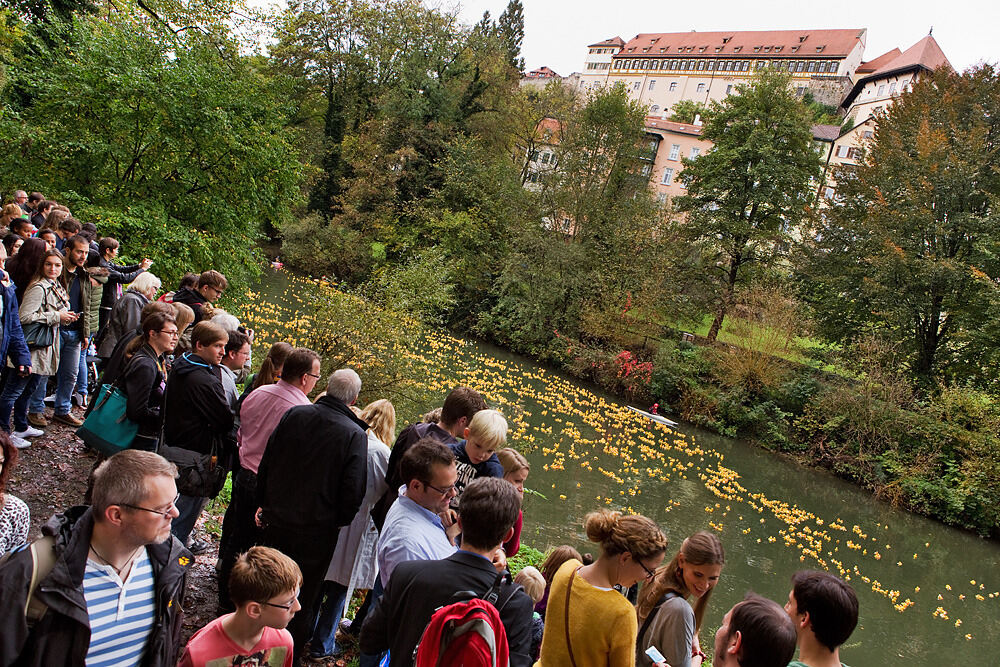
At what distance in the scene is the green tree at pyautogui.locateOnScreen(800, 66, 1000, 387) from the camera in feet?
74.8

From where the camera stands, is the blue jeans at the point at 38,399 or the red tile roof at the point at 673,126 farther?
the red tile roof at the point at 673,126

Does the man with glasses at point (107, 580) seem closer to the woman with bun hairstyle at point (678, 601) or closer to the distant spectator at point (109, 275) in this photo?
the woman with bun hairstyle at point (678, 601)

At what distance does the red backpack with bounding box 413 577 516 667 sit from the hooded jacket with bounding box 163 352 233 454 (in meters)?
2.68

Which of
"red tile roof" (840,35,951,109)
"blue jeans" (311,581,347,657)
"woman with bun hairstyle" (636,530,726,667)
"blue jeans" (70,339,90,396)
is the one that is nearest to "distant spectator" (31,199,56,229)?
"blue jeans" (70,339,90,396)

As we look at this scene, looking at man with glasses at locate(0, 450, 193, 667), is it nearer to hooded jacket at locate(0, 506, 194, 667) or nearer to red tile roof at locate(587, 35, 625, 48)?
hooded jacket at locate(0, 506, 194, 667)

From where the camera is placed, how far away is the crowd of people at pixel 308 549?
229 cm

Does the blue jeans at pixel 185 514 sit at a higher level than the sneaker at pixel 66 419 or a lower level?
higher

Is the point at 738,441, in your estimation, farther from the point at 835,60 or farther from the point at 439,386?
the point at 835,60

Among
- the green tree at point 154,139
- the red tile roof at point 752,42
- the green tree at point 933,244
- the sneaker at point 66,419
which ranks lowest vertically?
the sneaker at point 66,419

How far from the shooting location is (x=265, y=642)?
2783 mm

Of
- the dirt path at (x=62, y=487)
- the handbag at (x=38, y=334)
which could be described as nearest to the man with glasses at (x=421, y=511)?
the dirt path at (x=62, y=487)

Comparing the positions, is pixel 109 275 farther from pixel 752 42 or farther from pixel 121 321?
pixel 752 42

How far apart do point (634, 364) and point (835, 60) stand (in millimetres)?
68737

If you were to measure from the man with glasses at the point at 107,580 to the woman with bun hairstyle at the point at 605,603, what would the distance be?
1.62m
